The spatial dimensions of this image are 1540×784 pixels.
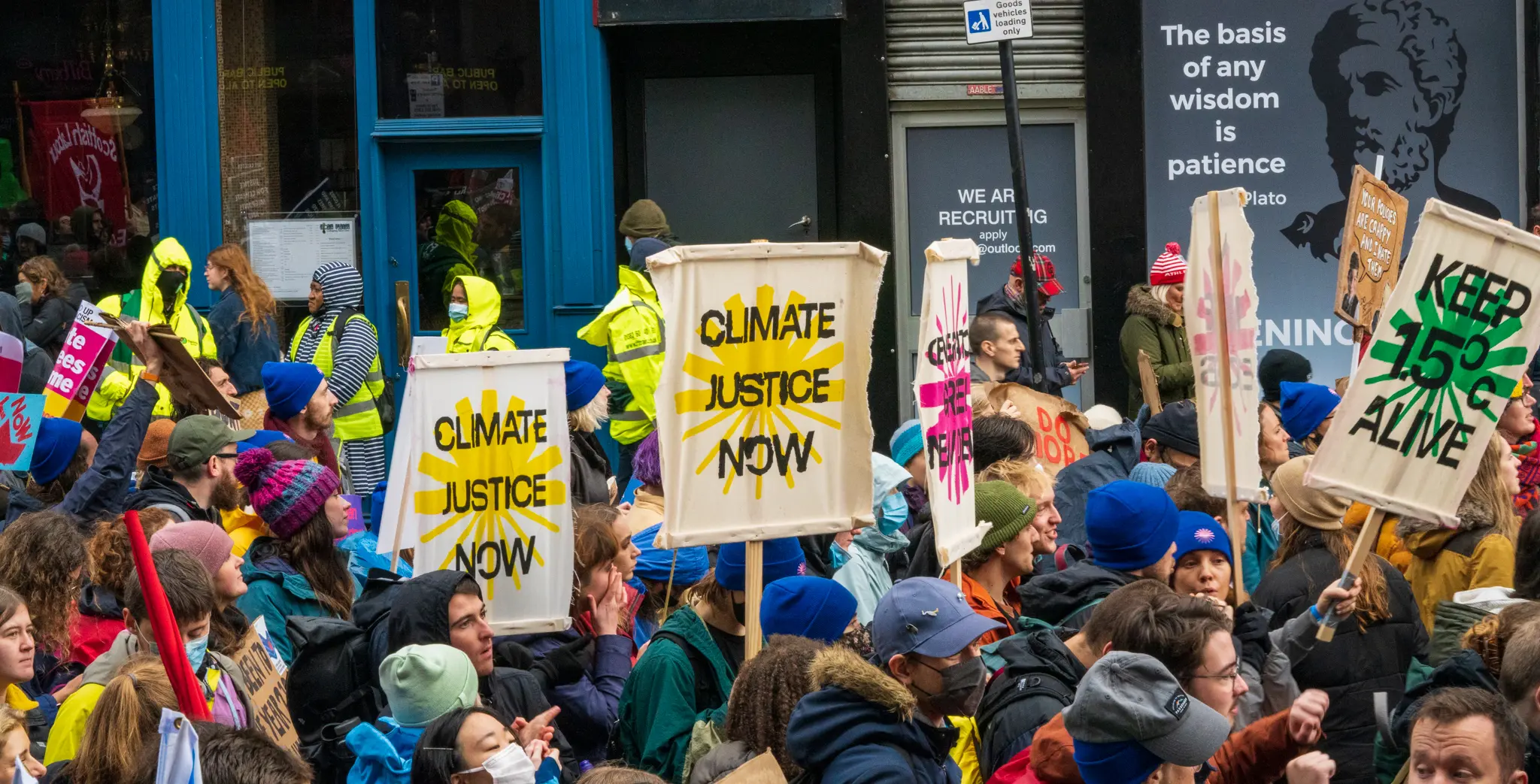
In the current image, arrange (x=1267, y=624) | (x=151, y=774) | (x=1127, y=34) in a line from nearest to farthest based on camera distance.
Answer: (x=151, y=774), (x=1267, y=624), (x=1127, y=34)

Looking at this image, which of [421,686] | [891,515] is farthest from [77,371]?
[421,686]

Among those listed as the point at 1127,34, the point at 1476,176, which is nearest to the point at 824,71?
the point at 1127,34

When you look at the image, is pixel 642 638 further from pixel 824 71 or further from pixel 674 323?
pixel 824 71

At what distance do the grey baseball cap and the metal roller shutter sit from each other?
9.13 meters

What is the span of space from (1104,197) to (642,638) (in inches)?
285

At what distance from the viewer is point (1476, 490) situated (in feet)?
20.0

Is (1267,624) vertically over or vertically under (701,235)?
under

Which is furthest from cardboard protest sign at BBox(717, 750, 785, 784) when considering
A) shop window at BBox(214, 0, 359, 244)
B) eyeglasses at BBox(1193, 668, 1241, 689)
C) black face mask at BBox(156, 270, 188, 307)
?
shop window at BBox(214, 0, 359, 244)

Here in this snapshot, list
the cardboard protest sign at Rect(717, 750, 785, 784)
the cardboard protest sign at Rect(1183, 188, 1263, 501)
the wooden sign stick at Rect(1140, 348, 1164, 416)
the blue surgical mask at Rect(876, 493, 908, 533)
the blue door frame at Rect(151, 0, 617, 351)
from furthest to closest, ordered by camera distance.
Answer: the blue door frame at Rect(151, 0, 617, 351) < the wooden sign stick at Rect(1140, 348, 1164, 416) < the blue surgical mask at Rect(876, 493, 908, 533) < the cardboard protest sign at Rect(1183, 188, 1263, 501) < the cardboard protest sign at Rect(717, 750, 785, 784)

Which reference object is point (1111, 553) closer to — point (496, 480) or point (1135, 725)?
point (1135, 725)

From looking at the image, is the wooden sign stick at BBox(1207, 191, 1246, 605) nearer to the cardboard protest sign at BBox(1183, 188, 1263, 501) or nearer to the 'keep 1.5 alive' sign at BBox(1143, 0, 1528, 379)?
the cardboard protest sign at BBox(1183, 188, 1263, 501)

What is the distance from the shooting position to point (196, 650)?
5117mm

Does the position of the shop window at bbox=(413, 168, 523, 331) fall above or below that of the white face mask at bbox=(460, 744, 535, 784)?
above

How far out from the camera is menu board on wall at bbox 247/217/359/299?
12.6 metres
